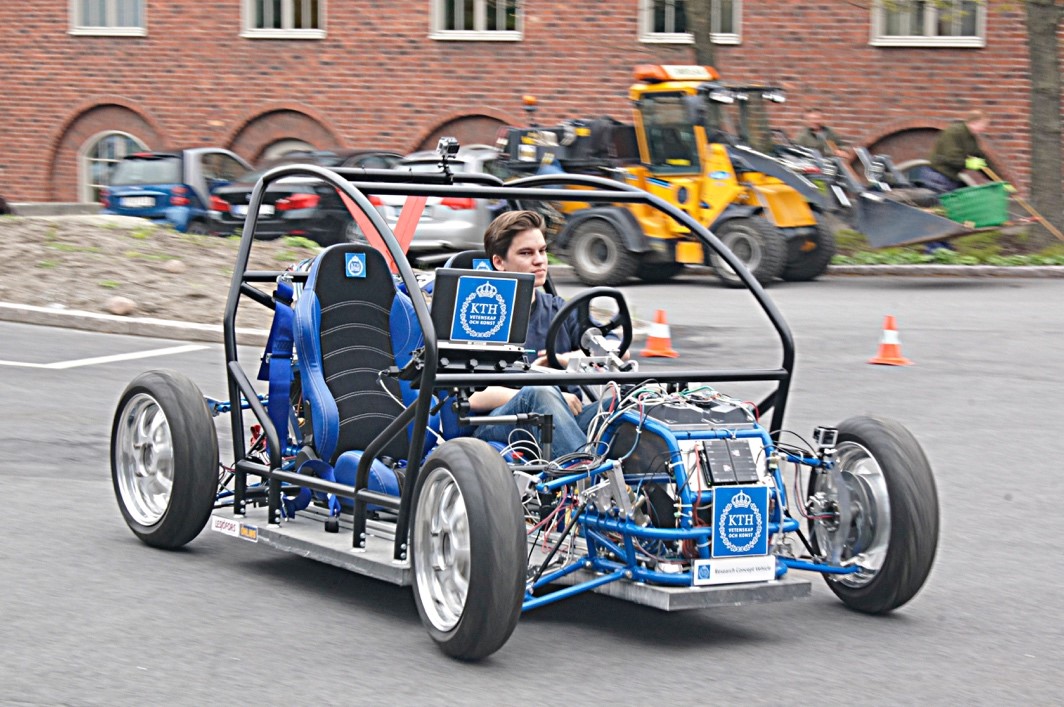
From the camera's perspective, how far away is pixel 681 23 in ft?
93.2

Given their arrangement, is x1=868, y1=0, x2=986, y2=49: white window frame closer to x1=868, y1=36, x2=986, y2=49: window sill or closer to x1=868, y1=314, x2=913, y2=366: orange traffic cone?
x1=868, y1=36, x2=986, y2=49: window sill

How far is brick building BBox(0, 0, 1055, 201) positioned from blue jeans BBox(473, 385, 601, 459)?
1845 centimetres

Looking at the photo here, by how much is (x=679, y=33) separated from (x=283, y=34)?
24.5 feet

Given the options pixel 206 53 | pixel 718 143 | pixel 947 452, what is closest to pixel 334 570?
pixel 947 452

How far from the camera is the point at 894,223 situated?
19.8 metres

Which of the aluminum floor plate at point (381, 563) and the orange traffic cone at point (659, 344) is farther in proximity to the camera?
the orange traffic cone at point (659, 344)

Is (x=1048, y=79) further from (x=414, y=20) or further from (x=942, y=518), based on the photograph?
(x=942, y=518)

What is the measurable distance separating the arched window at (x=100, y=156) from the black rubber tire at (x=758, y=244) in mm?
16389

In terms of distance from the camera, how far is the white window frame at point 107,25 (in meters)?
31.7

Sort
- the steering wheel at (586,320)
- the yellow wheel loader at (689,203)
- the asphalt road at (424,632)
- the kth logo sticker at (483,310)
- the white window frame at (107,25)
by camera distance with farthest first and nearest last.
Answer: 1. the white window frame at (107,25)
2. the yellow wheel loader at (689,203)
3. the steering wheel at (586,320)
4. the kth logo sticker at (483,310)
5. the asphalt road at (424,632)

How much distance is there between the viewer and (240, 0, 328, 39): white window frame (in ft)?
99.0

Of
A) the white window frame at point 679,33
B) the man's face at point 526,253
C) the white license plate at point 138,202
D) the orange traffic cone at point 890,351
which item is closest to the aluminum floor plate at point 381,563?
the man's face at point 526,253

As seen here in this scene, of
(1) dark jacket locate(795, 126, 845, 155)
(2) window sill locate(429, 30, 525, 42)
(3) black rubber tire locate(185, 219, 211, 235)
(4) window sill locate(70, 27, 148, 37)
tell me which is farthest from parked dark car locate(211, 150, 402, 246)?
(4) window sill locate(70, 27, 148, 37)

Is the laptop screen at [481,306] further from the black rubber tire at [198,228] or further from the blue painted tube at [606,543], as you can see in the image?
the black rubber tire at [198,228]
